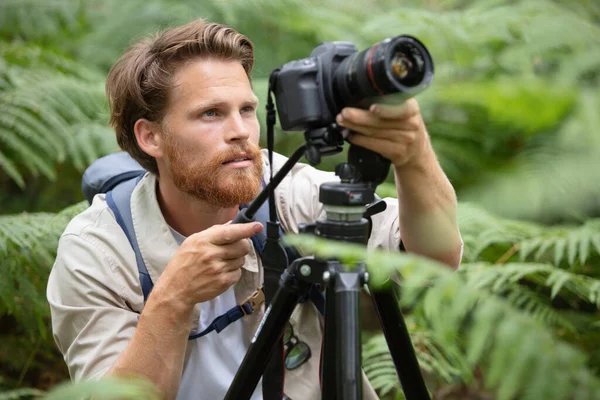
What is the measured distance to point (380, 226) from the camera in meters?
1.90

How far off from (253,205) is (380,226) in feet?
1.51

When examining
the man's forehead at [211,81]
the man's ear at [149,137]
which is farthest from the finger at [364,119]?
the man's ear at [149,137]

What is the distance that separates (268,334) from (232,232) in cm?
28

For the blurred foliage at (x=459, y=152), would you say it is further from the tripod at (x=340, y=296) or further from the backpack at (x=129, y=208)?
the backpack at (x=129, y=208)

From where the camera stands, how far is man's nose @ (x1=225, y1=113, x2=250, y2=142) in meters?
1.93

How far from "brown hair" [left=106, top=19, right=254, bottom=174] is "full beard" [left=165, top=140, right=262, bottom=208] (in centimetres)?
28

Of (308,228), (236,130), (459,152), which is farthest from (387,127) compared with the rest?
(459,152)

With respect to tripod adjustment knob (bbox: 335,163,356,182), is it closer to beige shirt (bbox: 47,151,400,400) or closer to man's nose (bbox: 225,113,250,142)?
beige shirt (bbox: 47,151,400,400)

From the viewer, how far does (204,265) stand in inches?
64.5

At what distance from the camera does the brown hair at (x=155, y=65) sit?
6.83 feet

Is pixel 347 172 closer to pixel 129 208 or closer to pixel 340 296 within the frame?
pixel 340 296

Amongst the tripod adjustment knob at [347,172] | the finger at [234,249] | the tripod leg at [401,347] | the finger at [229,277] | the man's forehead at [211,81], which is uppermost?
the man's forehead at [211,81]

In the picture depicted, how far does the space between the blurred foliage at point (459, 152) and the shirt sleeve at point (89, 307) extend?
0.20m

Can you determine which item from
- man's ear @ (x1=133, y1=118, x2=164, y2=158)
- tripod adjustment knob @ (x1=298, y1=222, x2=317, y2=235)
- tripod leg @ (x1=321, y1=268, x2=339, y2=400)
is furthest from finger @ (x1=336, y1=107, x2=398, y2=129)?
man's ear @ (x1=133, y1=118, x2=164, y2=158)
